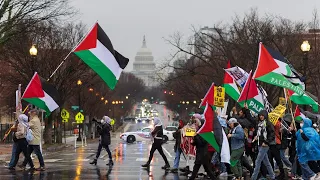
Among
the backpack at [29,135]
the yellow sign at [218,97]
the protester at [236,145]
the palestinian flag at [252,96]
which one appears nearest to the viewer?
the protester at [236,145]

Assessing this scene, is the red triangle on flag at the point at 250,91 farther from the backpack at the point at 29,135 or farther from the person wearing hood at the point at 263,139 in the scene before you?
the backpack at the point at 29,135

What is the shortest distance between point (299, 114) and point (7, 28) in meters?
14.9

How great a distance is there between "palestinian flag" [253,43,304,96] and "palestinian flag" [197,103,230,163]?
1.97 m

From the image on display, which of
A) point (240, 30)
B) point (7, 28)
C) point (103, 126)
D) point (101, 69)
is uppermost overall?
point (240, 30)

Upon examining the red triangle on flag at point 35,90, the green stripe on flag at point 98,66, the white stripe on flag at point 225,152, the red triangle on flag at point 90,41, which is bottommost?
the white stripe on flag at point 225,152

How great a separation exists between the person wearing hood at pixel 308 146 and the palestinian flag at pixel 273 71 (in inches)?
70.2

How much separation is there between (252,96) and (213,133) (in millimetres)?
2752

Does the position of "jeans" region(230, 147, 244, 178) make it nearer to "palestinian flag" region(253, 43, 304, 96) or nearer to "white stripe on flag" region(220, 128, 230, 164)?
"white stripe on flag" region(220, 128, 230, 164)

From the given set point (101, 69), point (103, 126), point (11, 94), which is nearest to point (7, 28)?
point (103, 126)

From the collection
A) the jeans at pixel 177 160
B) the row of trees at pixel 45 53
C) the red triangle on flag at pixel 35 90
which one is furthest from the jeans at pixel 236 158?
the row of trees at pixel 45 53

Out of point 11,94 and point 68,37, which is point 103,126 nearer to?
point 68,37

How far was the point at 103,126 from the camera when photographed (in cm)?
2094

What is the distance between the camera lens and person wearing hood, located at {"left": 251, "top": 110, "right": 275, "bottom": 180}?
1477cm

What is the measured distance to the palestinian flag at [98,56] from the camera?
1781 centimetres
